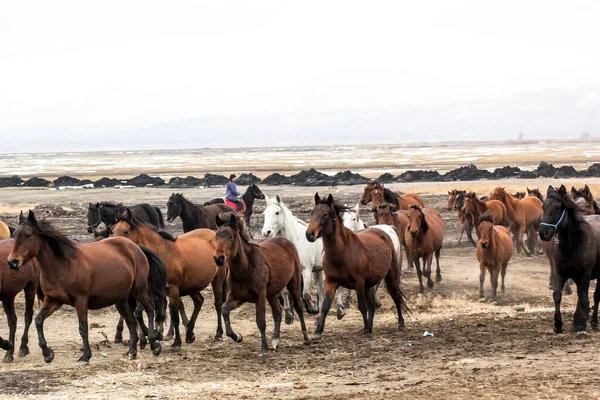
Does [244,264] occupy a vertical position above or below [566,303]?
above

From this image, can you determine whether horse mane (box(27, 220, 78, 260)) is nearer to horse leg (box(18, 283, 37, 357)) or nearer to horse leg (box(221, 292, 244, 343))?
horse leg (box(18, 283, 37, 357))

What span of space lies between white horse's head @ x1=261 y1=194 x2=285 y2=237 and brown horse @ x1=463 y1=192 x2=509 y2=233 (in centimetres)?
693

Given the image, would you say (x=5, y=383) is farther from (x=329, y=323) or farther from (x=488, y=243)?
(x=488, y=243)

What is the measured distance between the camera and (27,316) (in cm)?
1135

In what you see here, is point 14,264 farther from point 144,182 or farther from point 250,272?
point 144,182

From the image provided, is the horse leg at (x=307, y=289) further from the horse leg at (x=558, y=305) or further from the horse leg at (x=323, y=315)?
the horse leg at (x=558, y=305)

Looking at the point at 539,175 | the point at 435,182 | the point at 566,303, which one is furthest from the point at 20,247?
the point at 539,175

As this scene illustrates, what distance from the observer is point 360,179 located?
48688 mm

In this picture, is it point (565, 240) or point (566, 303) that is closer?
point (565, 240)

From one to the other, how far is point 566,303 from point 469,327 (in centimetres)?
341

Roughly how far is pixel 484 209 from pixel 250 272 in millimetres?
10605

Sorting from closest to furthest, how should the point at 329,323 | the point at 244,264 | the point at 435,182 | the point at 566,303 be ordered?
the point at 244,264
the point at 329,323
the point at 566,303
the point at 435,182

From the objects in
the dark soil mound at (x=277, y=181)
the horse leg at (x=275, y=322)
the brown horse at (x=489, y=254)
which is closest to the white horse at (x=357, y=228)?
the brown horse at (x=489, y=254)

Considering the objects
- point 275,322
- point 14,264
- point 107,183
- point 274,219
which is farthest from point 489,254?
point 107,183
